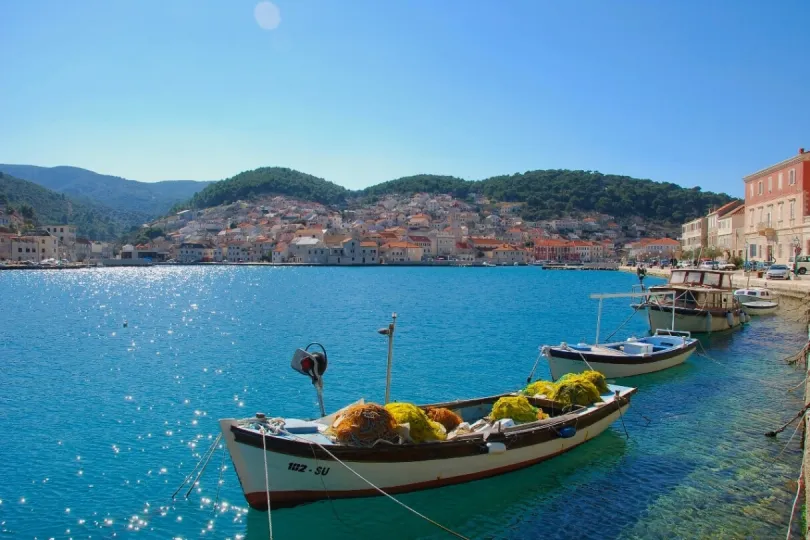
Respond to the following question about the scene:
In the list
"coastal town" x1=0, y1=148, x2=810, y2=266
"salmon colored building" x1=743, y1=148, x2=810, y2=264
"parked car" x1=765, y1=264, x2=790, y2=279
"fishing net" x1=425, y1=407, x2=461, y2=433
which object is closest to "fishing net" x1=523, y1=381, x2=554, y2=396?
"fishing net" x1=425, y1=407, x2=461, y2=433

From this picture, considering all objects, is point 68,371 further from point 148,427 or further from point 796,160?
point 796,160

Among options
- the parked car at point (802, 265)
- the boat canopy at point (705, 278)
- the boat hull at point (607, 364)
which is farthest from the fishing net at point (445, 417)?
the parked car at point (802, 265)

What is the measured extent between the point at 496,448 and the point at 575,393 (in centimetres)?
334

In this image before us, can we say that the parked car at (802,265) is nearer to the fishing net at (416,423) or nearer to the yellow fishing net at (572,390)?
the yellow fishing net at (572,390)

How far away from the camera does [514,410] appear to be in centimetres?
1081

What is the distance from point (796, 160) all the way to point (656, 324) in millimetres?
30309

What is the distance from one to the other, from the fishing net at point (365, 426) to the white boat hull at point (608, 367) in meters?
8.74

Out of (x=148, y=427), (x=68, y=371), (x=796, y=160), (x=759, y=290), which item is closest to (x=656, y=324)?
(x=759, y=290)

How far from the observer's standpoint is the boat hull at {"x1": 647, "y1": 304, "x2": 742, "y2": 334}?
88.6 feet

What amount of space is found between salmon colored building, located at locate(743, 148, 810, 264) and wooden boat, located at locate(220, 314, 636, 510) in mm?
46953

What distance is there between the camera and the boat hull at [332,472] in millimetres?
8297

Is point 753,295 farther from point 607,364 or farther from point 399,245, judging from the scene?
point 399,245

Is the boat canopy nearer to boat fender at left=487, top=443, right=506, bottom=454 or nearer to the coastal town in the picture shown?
boat fender at left=487, top=443, right=506, bottom=454

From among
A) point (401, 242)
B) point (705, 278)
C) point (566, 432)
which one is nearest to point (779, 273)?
point (705, 278)
